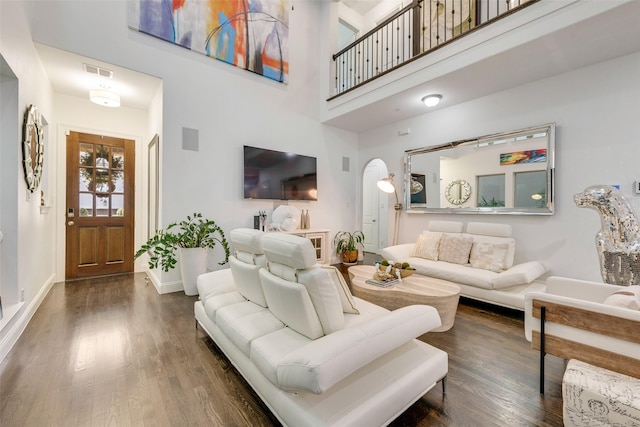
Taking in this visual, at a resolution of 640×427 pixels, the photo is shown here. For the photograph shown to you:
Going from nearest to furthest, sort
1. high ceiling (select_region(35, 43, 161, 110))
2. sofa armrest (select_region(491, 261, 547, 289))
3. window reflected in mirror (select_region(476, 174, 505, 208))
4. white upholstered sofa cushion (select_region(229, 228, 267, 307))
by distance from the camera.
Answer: white upholstered sofa cushion (select_region(229, 228, 267, 307))
sofa armrest (select_region(491, 261, 547, 289))
high ceiling (select_region(35, 43, 161, 110))
window reflected in mirror (select_region(476, 174, 505, 208))

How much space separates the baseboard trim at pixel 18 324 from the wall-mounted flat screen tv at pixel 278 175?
270 centimetres

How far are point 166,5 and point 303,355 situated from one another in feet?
15.2

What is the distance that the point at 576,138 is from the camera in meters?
3.31

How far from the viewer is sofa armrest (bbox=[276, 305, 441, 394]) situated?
1021mm

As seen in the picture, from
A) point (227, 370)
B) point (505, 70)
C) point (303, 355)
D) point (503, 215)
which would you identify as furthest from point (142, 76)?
point (503, 215)

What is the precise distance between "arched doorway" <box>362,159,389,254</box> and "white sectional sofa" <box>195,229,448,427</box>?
5075 millimetres

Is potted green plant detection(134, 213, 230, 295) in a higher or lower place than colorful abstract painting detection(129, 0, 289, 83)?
lower

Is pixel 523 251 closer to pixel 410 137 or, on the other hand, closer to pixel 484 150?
pixel 484 150

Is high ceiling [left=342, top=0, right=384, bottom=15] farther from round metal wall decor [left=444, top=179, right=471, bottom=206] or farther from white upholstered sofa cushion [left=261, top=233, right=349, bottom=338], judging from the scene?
white upholstered sofa cushion [left=261, top=233, right=349, bottom=338]

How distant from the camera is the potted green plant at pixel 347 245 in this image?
18.0 feet

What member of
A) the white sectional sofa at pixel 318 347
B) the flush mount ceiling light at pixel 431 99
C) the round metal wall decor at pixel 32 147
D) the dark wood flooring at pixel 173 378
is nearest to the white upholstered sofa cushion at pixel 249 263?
the white sectional sofa at pixel 318 347

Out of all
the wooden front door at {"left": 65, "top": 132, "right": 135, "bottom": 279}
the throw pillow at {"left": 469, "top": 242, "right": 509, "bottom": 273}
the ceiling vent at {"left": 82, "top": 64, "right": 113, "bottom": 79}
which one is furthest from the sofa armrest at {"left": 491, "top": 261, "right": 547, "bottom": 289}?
the wooden front door at {"left": 65, "top": 132, "right": 135, "bottom": 279}

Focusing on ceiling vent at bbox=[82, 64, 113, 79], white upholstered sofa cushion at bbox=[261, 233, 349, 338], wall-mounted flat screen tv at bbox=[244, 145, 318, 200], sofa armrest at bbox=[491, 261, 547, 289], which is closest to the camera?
white upholstered sofa cushion at bbox=[261, 233, 349, 338]

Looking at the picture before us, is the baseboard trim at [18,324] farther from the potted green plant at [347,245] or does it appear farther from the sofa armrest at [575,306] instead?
the potted green plant at [347,245]
